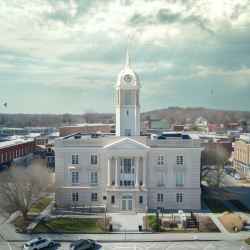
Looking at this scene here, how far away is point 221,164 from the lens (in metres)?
62.8

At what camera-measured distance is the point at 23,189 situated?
137 feet

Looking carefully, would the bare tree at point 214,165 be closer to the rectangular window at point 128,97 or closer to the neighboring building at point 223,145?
the neighboring building at point 223,145

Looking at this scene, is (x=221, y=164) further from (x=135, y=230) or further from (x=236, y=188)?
(x=135, y=230)

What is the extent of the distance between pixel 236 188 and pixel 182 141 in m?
19.2

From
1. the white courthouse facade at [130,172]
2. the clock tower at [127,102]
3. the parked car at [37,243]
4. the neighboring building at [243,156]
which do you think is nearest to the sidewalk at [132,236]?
the parked car at [37,243]

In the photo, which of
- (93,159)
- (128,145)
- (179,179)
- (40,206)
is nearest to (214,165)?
(179,179)

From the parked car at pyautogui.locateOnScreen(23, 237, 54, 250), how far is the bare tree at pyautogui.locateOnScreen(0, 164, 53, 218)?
8.39 meters

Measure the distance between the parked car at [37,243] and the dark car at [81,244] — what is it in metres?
2.26

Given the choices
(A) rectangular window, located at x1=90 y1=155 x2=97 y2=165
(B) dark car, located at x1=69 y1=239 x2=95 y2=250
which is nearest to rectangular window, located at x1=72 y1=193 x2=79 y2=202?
(A) rectangular window, located at x1=90 y1=155 x2=97 y2=165

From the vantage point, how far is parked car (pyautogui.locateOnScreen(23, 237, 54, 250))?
107 ft

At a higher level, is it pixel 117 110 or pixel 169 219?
pixel 117 110

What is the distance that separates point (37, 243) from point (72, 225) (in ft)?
24.4

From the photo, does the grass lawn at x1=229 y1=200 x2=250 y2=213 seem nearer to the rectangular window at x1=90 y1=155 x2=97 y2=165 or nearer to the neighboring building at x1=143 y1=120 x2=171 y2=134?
the rectangular window at x1=90 y1=155 x2=97 y2=165

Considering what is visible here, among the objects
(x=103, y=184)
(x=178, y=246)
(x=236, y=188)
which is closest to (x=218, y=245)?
(x=178, y=246)
